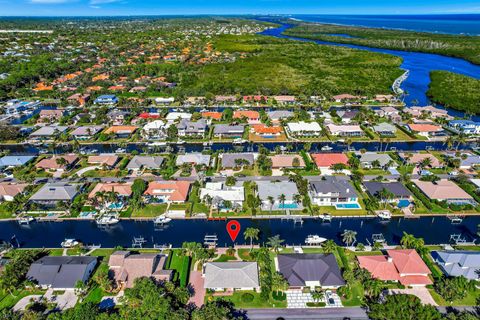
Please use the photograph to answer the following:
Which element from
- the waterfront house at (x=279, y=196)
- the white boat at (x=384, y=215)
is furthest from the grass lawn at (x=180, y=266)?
the white boat at (x=384, y=215)

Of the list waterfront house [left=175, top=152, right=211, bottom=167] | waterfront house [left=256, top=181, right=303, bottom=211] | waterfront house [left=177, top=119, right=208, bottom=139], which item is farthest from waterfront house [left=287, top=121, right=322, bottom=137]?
waterfront house [left=256, top=181, right=303, bottom=211]

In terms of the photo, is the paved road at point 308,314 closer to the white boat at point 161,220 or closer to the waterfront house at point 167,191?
the white boat at point 161,220

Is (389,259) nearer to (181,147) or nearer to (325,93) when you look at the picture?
(181,147)

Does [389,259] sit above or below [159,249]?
above

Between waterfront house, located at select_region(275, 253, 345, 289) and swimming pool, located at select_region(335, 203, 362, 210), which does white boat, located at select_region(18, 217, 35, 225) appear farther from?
swimming pool, located at select_region(335, 203, 362, 210)

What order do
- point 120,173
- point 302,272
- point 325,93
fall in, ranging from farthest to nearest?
point 325,93, point 120,173, point 302,272

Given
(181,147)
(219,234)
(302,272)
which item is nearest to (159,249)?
(219,234)
